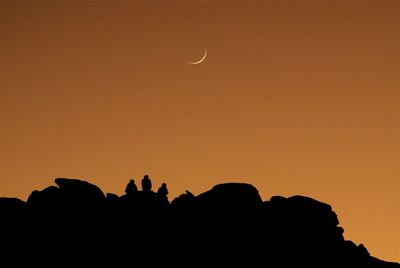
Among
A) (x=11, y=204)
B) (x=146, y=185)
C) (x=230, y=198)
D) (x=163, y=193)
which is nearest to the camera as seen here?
(x=11, y=204)

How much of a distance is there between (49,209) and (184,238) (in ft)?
18.0

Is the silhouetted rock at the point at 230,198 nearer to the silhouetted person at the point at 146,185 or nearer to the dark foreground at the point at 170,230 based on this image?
the dark foreground at the point at 170,230

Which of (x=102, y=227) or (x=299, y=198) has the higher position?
(x=299, y=198)

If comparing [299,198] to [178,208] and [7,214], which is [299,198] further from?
[7,214]

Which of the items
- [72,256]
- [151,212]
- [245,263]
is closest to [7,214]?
[72,256]

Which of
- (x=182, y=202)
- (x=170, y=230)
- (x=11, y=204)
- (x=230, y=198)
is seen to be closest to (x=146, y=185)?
(x=182, y=202)

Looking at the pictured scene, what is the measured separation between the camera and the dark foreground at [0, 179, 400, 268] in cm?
2203

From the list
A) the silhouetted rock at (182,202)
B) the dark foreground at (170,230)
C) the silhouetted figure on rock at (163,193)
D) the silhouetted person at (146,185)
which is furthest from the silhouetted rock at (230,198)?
the silhouetted person at (146,185)

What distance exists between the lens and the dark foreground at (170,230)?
22.0m

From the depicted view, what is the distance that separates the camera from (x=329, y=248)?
2422 centimetres

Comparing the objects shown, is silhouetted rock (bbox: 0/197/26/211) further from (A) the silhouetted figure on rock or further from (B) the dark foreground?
(A) the silhouetted figure on rock

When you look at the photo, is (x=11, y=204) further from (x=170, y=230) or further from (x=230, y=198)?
(x=230, y=198)

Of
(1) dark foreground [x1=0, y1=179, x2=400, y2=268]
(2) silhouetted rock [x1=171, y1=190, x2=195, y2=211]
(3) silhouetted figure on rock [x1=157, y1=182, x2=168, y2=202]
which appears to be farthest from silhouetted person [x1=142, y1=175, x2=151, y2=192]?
(2) silhouetted rock [x1=171, y1=190, x2=195, y2=211]

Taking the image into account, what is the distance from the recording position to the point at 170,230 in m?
23.4
